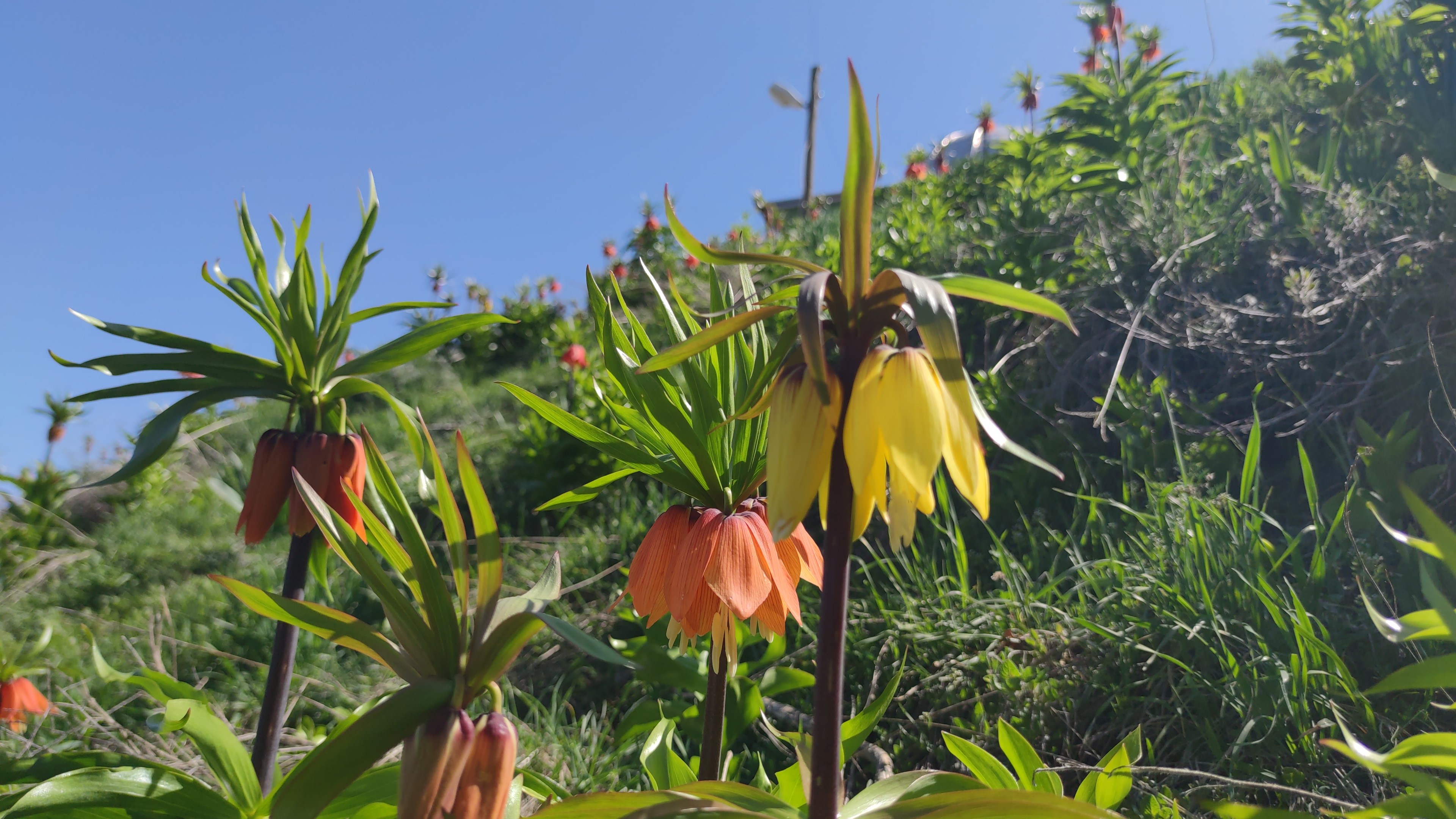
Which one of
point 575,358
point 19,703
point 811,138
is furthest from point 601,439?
point 811,138

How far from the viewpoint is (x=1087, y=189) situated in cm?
339

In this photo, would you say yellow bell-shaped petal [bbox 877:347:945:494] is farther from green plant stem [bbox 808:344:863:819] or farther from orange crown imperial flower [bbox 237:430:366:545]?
orange crown imperial flower [bbox 237:430:366:545]

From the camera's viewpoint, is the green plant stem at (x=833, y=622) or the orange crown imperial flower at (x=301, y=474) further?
the orange crown imperial flower at (x=301, y=474)

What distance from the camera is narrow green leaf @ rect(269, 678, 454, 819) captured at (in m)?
0.62

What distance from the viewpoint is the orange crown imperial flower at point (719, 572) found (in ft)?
2.79

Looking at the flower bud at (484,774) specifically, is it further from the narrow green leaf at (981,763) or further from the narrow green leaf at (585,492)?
the narrow green leaf at (981,763)

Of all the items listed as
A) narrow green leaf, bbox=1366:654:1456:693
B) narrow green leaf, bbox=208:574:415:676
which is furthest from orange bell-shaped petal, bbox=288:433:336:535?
narrow green leaf, bbox=1366:654:1456:693

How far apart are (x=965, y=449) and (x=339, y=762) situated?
1.73 feet

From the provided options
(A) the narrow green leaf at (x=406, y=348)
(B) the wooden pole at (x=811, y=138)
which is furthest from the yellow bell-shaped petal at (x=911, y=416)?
(B) the wooden pole at (x=811, y=138)

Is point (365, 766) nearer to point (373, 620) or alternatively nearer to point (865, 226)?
point (865, 226)

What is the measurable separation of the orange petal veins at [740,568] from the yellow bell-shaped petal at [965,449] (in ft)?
0.95

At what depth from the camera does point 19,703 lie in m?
2.50

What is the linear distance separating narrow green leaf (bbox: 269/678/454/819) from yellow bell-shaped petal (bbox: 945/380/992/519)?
46cm

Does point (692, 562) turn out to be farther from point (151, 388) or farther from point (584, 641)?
point (151, 388)
